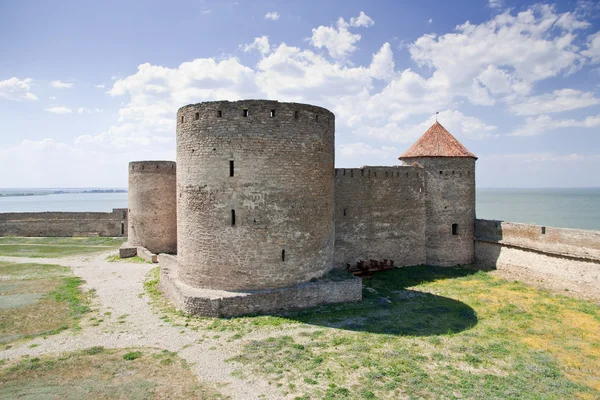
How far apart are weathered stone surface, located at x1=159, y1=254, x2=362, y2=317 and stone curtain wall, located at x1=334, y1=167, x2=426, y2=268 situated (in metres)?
4.11

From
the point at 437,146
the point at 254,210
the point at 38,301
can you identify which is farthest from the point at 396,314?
the point at 38,301

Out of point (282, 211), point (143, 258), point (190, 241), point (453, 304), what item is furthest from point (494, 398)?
point (143, 258)

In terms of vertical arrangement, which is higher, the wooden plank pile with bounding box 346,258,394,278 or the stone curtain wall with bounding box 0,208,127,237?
the stone curtain wall with bounding box 0,208,127,237

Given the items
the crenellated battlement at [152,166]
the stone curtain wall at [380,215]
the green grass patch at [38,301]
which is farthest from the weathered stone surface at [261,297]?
the crenellated battlement at [152,166]

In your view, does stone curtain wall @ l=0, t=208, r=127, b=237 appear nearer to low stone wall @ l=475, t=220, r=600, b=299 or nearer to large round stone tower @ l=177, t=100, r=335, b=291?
large round stone tower @ l=177, t=100, r=335, b=291

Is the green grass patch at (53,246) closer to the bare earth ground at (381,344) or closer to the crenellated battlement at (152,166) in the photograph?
the crenellated battlement at (152,166)

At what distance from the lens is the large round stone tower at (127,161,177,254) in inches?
819

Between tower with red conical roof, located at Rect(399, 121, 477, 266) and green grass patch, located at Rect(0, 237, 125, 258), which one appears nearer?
tower with red conical roof, located at Rect(399, 121, 477, 266)

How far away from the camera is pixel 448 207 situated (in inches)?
725

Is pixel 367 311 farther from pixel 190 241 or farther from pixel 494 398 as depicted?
pixel 190 241

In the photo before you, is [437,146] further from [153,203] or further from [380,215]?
[153,203]

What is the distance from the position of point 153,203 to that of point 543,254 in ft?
62.0

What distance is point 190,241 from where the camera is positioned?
1235 centimetres

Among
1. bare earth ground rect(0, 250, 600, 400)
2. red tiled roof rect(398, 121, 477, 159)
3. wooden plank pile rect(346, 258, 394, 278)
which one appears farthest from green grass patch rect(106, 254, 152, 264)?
red tiled roof rect(398, 121, 477, 159)
